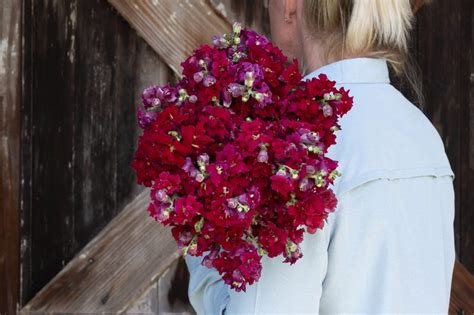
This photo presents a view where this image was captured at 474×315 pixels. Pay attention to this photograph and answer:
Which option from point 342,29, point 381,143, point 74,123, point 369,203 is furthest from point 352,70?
point 74,123

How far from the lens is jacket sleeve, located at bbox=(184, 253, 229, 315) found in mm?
1821

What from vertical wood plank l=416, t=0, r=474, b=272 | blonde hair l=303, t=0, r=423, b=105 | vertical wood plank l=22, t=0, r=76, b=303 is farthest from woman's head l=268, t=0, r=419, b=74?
vertical wood plank l=416, t=0, r=474, b=272

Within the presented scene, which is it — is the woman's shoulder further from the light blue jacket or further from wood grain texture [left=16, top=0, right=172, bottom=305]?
wood grain texture [left=16, top=0, right=172, bottom=305]

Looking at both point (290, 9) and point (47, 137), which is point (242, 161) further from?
point (47, 137)

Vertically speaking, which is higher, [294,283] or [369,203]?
[369,203]

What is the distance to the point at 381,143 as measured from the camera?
170 cm

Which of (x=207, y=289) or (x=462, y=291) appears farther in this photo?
(x=462, y=291)

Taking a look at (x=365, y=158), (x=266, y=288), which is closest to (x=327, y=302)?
(x=266, y=288)

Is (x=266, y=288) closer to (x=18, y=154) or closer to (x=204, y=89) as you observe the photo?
(x=204, y=89)

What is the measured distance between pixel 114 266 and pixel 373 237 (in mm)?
1556

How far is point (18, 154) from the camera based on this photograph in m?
3.00

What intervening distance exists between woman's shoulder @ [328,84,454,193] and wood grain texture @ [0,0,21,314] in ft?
5.01

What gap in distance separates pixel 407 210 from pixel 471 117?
1735 millimetres

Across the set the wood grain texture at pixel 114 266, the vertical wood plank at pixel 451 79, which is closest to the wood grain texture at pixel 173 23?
the wood grain texture at pixel 114 266
